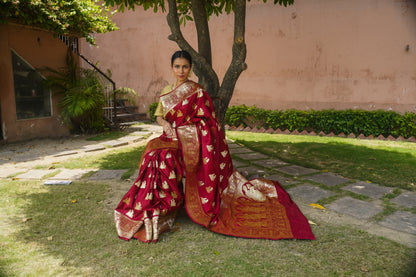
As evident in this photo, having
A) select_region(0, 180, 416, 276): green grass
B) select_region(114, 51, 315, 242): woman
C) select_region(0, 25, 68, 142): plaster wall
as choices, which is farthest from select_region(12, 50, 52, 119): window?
select_region(114, 51, 315, 242): woman

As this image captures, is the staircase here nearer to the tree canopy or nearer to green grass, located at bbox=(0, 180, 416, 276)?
the tree canopy

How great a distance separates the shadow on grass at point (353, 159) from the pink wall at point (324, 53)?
7.06 ft

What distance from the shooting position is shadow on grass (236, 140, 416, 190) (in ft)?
14.3

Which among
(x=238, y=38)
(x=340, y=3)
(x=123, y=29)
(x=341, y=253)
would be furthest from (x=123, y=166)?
(x=123, y=29)

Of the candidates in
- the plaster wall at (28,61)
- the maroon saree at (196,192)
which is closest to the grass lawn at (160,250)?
the maroon saree at (196,192)

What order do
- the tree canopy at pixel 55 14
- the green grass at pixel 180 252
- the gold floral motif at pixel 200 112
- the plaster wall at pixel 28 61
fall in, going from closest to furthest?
1. the green grass at pixel 180 252
2. the gold floral motif at pixel 200 112
3. the tree canopy at pixel 55 14
4. the plaster wall at pixel 28 61

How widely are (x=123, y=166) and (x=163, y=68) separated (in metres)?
6.46

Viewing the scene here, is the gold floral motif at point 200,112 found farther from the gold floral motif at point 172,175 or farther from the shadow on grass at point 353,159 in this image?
the shadow on grass at point 353,159

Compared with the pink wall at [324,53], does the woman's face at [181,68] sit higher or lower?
lower

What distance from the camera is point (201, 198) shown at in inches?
118

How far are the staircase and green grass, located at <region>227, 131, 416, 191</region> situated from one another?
347 centimetres

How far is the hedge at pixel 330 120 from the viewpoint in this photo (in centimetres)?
754

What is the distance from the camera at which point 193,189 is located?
304 cm

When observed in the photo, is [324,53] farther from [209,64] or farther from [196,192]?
[196,192]
